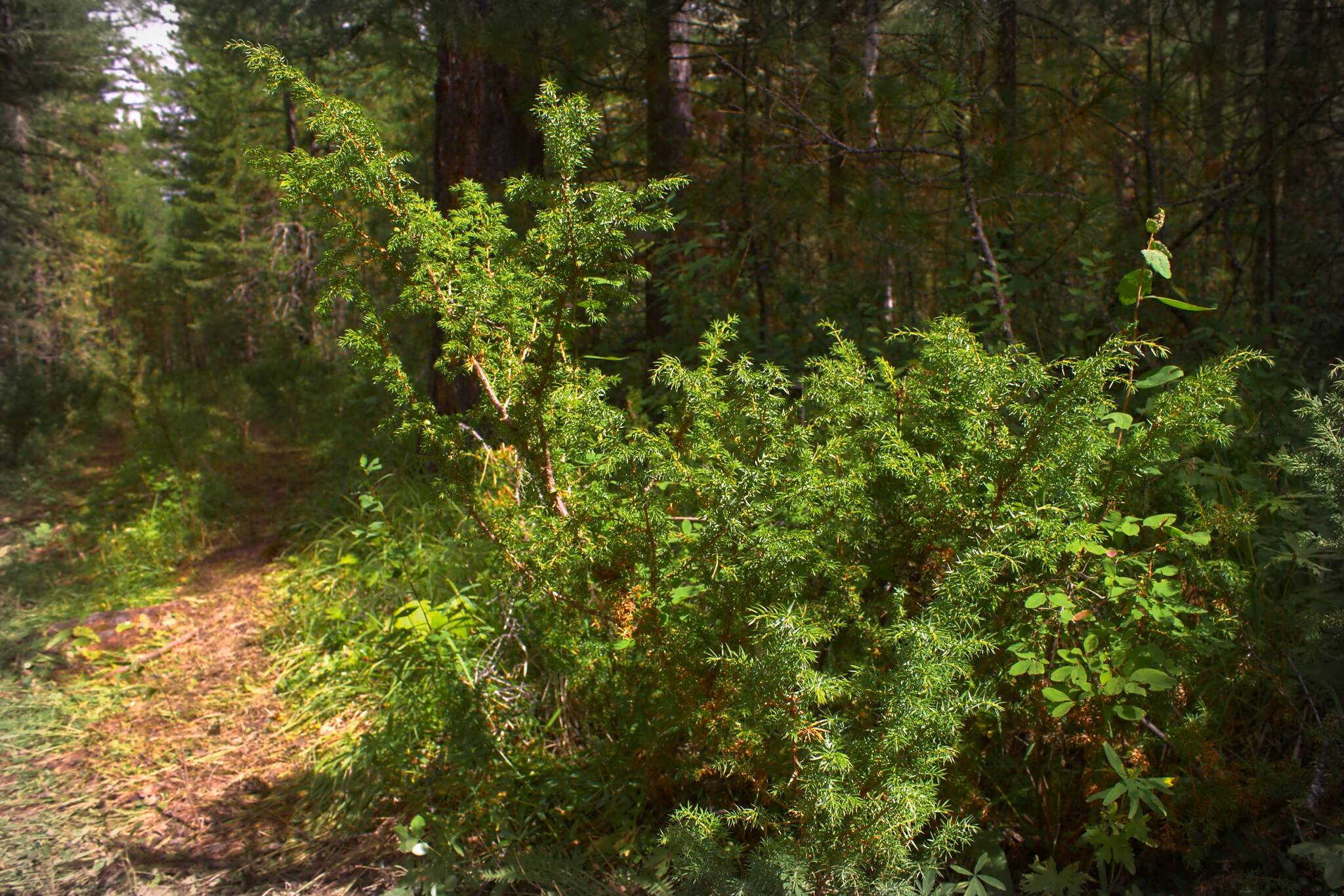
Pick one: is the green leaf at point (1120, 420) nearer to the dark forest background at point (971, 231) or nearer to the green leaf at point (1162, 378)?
the green leaf at point (1162, 378)

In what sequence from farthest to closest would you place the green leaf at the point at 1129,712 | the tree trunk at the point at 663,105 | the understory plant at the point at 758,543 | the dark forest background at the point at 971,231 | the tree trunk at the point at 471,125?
1. the tree trunk at the point at 663,105
2. the tree trunk at the point at 471,125
3. the dark forest background at the point at 971,231
4. the green leaf at the point at 1129,712
5. the understory plant at the point at 758,543

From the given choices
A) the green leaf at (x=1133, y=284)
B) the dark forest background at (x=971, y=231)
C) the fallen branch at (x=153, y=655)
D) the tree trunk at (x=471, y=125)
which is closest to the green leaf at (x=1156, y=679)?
the dark forest background at (x=971, y=231)

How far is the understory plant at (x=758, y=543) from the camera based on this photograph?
5.75 ft

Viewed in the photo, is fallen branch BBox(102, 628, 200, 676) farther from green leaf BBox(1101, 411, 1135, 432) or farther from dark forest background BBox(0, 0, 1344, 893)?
green leaf BBox(1101, 411, 1135, 432)

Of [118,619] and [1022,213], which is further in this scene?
[118,619]

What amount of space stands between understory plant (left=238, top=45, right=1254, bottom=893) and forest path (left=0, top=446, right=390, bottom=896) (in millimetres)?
745

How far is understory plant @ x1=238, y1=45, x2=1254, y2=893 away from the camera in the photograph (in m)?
1.75

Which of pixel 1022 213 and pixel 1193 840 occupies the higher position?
pixel 1022 213

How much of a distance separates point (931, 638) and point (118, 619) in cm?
450

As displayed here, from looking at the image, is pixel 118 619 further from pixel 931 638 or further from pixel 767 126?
pixel 931 638

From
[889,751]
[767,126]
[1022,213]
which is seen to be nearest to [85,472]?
[767,126]

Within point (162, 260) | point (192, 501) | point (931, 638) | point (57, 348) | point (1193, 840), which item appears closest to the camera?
point (931, 638)

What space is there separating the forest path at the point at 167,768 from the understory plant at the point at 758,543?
2.44 feet

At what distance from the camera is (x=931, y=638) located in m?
1.66
